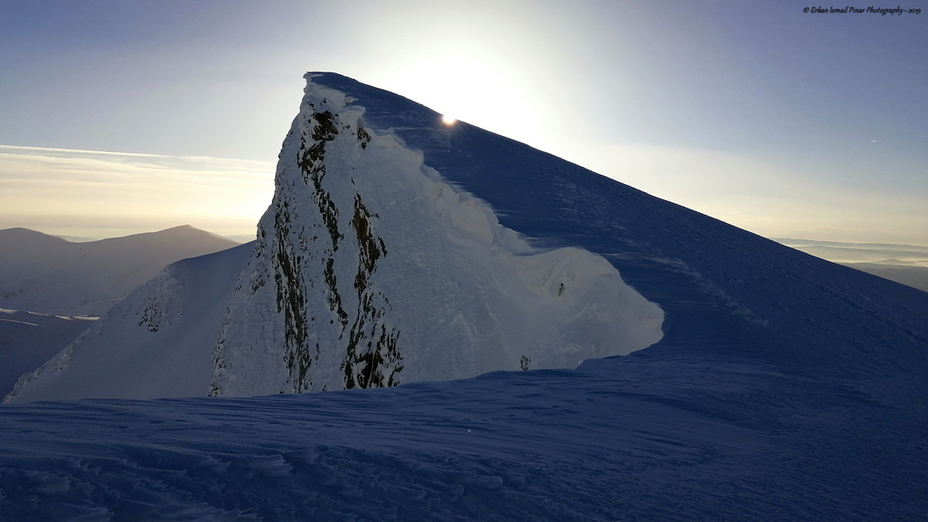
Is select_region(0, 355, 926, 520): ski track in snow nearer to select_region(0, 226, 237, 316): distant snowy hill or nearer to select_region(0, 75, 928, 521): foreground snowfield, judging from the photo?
select_region(0, 75, 928, 521): foreground snowfield

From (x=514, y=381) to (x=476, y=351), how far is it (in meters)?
4.58

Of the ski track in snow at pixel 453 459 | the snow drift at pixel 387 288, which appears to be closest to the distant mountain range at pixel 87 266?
the snow drift at pixel 387 288

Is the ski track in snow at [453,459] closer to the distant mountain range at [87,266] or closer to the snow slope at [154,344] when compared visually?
→ the snow slope at [154,344]

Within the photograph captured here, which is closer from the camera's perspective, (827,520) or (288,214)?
(827,520)

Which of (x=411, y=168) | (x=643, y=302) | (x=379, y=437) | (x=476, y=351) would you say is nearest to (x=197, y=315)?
(x=411, y=168)

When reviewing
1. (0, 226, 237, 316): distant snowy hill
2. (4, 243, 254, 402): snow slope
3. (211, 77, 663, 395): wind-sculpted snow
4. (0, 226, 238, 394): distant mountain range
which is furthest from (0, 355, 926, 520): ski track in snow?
(0, 226, 237, 316): distant snowy hill

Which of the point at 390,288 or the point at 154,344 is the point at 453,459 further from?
the point at 154,344

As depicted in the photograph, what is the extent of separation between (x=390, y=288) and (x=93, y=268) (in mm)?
117746

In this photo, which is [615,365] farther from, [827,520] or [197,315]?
[197,315]

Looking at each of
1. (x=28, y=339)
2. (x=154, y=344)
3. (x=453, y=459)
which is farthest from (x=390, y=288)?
(x=28, y=339)

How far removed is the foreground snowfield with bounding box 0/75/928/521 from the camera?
2.29 metres

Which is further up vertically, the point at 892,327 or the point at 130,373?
the point at 892,327

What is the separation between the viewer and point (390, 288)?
1219 centimetres

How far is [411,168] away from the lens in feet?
45.1
